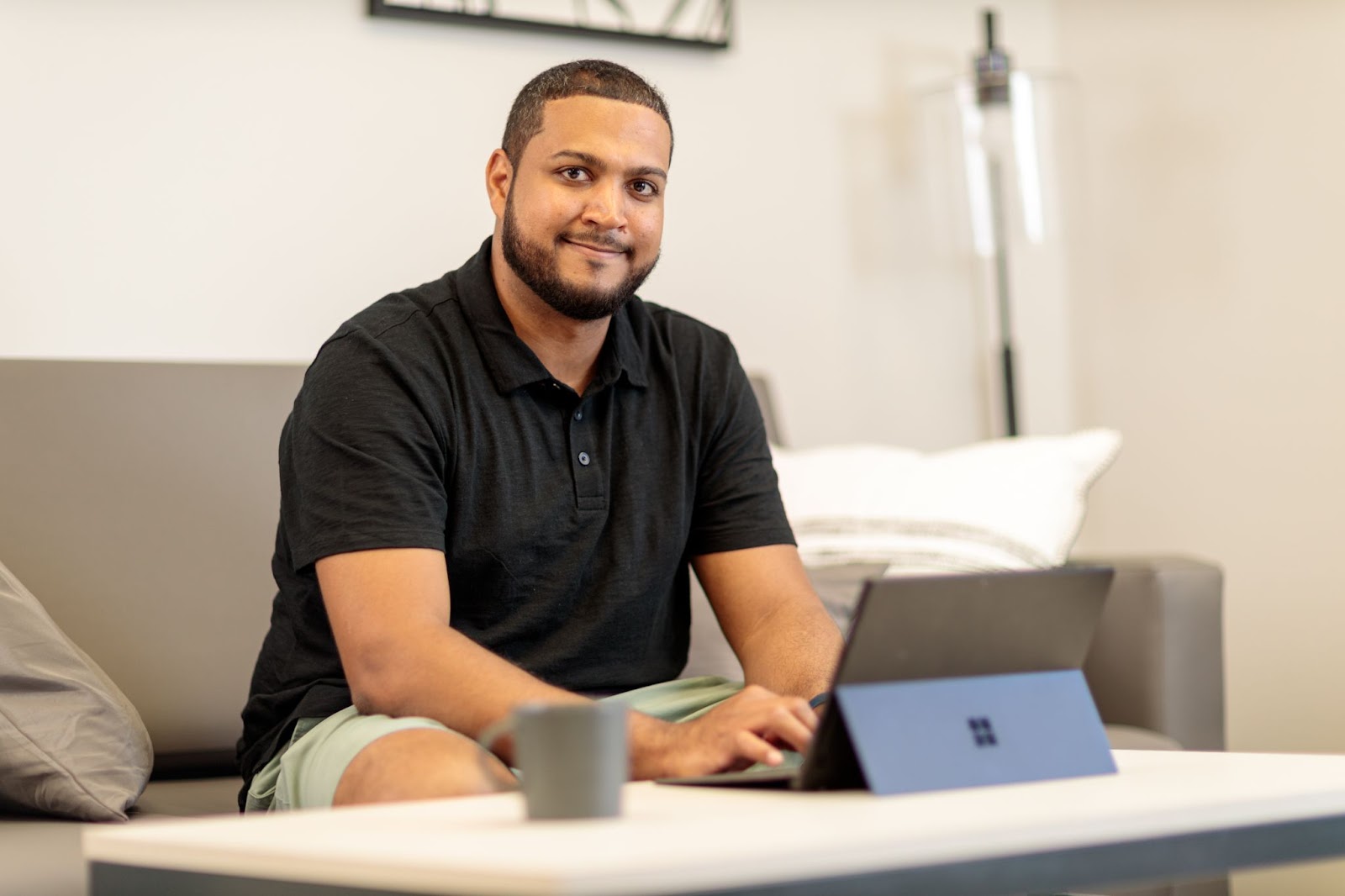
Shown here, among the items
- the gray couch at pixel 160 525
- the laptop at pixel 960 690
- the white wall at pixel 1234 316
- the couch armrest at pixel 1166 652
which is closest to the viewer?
the laptop at pixel 960 690

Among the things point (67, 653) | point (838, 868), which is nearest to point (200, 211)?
point (67, 653)

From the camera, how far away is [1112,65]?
3121 mm

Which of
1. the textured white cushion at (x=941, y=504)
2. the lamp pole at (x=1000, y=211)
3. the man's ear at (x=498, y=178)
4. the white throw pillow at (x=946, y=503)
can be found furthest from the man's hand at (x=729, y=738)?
the lamp pole at (x=1000, y=211)

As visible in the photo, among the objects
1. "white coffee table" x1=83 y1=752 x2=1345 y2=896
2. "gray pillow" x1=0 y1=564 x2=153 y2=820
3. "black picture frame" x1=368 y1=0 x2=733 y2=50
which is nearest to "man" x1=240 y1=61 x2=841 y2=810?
"gray pillow" x1=0 y1=564 x2=153 y2=820

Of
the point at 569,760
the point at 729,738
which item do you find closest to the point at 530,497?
the point at 729,738

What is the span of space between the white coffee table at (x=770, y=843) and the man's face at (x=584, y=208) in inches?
29.7

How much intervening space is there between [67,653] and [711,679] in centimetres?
66

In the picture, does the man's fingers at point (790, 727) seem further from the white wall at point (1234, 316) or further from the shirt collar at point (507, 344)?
the white wall at point (1234, 316)

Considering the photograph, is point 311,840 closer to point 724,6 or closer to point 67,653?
point 67,653

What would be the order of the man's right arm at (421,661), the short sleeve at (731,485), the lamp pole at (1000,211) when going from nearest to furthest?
1. the man's right arm at (421,661)
2. the short sleeve at (731,485)
3. the lamp pole at (1000,211)

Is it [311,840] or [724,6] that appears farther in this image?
[724,6]

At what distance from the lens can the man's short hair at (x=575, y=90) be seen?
A: 68.6 inches

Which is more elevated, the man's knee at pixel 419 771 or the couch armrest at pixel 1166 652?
the man's knee at pixel 419 771

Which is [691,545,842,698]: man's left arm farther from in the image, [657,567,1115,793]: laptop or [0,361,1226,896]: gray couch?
[657,567,1115,793]: laptop
